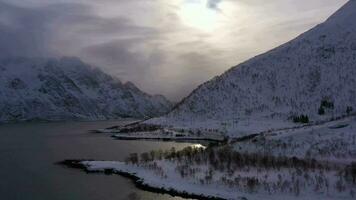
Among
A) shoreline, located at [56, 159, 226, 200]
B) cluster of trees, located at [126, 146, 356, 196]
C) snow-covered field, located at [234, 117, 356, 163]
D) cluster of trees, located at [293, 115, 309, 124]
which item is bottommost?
shoreline, located at [56, 159, 226, 200]

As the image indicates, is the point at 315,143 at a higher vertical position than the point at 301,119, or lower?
lower

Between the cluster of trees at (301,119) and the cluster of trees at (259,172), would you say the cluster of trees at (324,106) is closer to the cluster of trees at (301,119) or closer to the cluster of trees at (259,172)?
the cluster of trees at (301,119)

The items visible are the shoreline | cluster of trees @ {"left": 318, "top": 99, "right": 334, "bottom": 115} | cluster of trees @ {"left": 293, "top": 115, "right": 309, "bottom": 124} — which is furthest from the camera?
cluster of trees @ {"left": 318, "top": 99, "right": 334, "bottom": 115}

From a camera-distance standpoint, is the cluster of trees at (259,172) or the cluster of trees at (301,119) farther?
the cluster of trees at (301,119)

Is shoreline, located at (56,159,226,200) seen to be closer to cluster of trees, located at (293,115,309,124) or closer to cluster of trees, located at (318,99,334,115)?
cluster of trees, located at (293,115,309,124)

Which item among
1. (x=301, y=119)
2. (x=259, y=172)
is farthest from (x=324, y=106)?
(x=259, y=172)

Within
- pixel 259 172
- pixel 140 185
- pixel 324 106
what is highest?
pixel 324 106

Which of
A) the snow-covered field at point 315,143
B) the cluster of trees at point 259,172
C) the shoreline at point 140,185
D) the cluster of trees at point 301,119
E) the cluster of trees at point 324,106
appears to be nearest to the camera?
the cluster of trees at point 259,172

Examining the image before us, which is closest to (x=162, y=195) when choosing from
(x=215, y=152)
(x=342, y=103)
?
(x=215, y=152)

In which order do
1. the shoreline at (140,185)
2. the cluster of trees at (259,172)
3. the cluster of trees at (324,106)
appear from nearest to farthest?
the cluster of trees at (259,172) < the shoreline at (140,185) < the cluster of trees at (324,106)

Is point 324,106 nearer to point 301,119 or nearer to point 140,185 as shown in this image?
point 301,119

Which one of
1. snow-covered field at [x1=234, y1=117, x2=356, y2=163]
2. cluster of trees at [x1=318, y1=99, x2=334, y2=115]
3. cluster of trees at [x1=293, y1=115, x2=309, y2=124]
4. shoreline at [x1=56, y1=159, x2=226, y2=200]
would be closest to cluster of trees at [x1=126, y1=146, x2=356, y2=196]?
shoreline at [x1=56, y1=159, x2=226, y2=200]

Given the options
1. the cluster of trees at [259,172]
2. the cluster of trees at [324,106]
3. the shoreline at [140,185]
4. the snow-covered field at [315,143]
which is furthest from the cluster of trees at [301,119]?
the shoreline at [140,185]

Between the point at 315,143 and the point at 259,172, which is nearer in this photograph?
the point at 259,172
